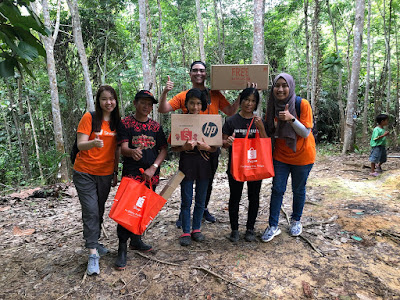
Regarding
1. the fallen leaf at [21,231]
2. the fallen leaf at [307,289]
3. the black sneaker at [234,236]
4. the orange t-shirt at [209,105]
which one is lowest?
the fallen leaf at [21,231]

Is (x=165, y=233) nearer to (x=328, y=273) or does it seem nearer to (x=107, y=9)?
(x=328, y=273)

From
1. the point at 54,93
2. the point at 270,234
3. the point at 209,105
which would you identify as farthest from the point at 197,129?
the point at 54,93

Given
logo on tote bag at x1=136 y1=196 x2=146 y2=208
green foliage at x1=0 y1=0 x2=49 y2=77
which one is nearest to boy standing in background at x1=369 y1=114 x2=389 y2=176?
logo on tote bag at x1=136 y1=196 x2=146 y2=208

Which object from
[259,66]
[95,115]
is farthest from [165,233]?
[259,66]

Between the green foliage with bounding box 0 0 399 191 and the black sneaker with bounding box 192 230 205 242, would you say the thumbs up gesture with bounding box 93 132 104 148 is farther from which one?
the green foliage with bounding box 0 0 399 191

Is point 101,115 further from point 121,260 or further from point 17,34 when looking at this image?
point 121,260

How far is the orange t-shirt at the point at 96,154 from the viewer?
106 inches

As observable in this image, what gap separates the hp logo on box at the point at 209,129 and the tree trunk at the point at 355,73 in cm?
872

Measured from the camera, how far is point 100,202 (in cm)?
293

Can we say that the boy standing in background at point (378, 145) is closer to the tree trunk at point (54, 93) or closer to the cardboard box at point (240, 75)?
the cardboard box at point (240, 75)

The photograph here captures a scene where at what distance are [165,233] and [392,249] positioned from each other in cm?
266

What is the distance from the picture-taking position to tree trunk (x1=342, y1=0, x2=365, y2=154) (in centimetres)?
913

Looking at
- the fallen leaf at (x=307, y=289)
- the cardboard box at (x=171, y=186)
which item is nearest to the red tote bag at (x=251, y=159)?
the cardboard box at (x=171, y=186)

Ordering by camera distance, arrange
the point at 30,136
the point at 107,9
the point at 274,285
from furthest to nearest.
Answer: the point at 30,136 < the point at 107,9 < the point at 274,285
